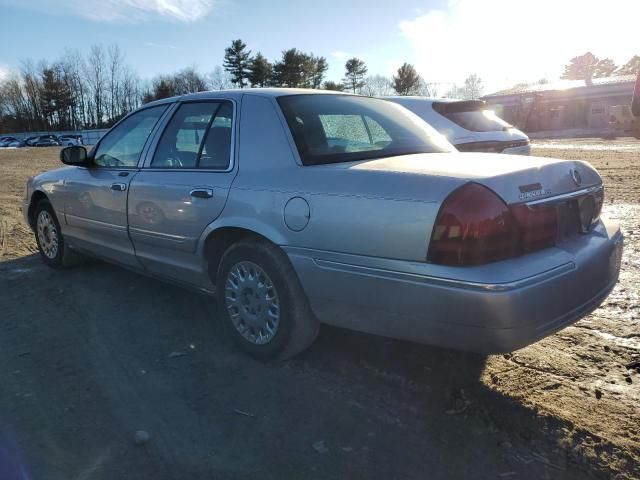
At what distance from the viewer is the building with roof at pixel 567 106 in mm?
41406

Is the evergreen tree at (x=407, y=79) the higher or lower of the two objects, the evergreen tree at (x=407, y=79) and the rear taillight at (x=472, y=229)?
the higher

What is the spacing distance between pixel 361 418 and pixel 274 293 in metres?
0.90

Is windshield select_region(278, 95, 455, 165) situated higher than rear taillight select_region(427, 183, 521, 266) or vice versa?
windshield select_region(278, 95, 455, 165)

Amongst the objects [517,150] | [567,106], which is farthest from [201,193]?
[567,106]

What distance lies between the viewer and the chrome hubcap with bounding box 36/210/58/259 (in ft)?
17.8

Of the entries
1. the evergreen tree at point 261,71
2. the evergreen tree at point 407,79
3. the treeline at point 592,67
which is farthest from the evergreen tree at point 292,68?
the treeline at point 592,67

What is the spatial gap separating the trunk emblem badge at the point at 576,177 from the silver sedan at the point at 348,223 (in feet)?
0.06

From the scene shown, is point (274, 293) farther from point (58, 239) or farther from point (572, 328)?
point (58, 239)

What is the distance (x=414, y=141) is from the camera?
358cm

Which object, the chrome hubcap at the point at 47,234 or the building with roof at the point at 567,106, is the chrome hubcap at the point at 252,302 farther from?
the building with roof at the point at 567,106

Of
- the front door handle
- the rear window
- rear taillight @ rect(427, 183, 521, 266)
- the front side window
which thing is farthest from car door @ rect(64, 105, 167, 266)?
the rear window

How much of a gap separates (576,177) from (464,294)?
1.10 m

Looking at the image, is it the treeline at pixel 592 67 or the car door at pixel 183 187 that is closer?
the car door at pixel 183 187

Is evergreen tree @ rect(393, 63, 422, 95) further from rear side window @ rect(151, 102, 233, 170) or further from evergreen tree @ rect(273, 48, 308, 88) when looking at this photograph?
rear side window @ rect(151, 102, 233, 170)
